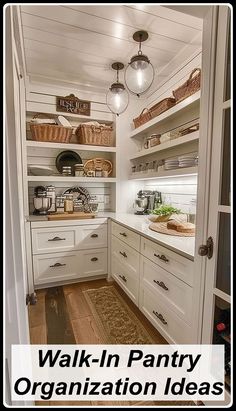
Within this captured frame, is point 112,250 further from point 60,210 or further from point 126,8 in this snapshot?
point 126,8

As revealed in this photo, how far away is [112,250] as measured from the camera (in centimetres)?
250

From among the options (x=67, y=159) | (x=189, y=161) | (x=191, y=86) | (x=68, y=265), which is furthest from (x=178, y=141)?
(x=68, y=265)

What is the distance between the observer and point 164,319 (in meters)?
1.48

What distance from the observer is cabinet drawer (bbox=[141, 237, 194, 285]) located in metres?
1.23

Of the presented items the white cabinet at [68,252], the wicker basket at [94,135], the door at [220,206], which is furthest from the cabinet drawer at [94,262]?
the door at [220,206]

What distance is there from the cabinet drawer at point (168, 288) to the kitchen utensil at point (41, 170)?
1603mm

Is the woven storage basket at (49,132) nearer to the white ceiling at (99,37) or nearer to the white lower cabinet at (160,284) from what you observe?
the white ceiling at (99,37)

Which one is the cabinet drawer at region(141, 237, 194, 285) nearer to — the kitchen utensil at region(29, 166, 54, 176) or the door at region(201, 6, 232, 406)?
the door at region(201, 6, 232, 406)

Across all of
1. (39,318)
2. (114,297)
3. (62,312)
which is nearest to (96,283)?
(114,297)

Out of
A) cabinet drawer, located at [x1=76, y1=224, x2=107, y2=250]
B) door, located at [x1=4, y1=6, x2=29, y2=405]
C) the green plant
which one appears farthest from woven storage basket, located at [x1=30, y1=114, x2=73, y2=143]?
door, located at [x1=4, y1=6, x2=29, y2=405]

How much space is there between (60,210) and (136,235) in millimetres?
1160

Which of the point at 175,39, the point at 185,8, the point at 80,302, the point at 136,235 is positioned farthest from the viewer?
the point at 80,302

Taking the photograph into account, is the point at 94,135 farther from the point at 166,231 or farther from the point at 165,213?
the point at 166,231

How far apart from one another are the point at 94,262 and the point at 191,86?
211 cm
